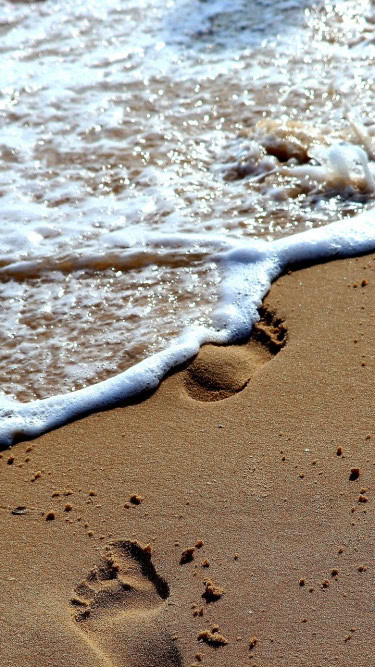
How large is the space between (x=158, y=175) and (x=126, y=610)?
→ 91.1 inches

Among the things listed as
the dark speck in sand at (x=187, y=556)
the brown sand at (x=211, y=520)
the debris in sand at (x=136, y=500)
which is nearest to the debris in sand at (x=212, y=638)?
the brown sand at (x=211, y=520)

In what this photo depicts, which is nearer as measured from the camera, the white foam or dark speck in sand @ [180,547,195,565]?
dark speck in sand @ [180,547,195,565]

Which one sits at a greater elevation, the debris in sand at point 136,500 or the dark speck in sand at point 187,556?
the debris in sand at point 136,500

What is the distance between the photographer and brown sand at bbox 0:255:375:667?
74.4 inches

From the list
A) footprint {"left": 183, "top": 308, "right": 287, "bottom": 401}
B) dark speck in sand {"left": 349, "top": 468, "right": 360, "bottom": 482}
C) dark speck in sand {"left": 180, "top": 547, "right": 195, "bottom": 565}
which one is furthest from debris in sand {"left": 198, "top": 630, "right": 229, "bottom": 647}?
footprint {"left": 183, "top": 308, "right": 287, "bottom": 401}

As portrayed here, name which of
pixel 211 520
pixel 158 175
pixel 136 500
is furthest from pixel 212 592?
pixel 158 175

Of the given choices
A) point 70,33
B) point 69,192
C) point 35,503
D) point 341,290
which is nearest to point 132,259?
point 69,192

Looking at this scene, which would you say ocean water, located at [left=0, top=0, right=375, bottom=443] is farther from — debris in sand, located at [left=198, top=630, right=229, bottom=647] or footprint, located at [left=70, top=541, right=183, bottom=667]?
debris in sand, located at [left=198, top=630, right=229, bottom=647]

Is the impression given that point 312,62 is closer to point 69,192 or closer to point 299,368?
point 69,192

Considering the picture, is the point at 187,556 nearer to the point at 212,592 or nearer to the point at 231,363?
→ the point at 212,592

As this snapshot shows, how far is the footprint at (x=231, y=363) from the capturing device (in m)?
2.60

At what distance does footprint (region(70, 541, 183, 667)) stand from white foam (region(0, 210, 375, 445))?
610mm

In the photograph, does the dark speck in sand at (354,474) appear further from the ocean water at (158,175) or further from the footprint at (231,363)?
the ocean water at (158,175)

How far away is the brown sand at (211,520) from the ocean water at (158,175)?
21cm
